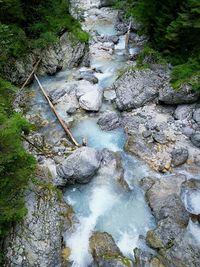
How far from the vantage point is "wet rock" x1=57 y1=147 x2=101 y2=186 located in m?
10.0

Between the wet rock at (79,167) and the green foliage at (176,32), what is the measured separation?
4585 mm

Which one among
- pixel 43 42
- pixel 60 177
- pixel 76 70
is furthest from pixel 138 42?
pixel 60 177

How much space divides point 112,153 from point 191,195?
2.98 metres

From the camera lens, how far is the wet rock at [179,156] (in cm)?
1049

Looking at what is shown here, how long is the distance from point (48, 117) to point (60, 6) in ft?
21.9

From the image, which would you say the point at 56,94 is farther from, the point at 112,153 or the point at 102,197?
the point at 102,197

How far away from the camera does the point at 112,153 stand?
11.0 m

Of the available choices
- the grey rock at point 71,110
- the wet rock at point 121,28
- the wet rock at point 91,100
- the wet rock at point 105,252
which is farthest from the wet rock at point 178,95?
the wet rock at point 121,28

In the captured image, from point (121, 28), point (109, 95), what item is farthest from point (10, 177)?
point (121, 28)

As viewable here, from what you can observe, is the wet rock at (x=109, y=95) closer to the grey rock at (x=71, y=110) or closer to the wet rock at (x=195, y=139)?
the grey rock at (x=71, y=110)

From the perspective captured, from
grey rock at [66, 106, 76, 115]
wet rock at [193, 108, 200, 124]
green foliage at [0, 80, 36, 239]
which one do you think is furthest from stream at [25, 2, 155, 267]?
wet rock at [193, 108, 200, 124]

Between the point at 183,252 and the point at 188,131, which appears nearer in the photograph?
the point at 183,252

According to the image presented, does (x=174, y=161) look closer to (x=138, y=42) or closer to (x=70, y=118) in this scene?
(x=70, y=118)

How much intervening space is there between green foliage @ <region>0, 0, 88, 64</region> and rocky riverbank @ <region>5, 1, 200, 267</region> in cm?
59
